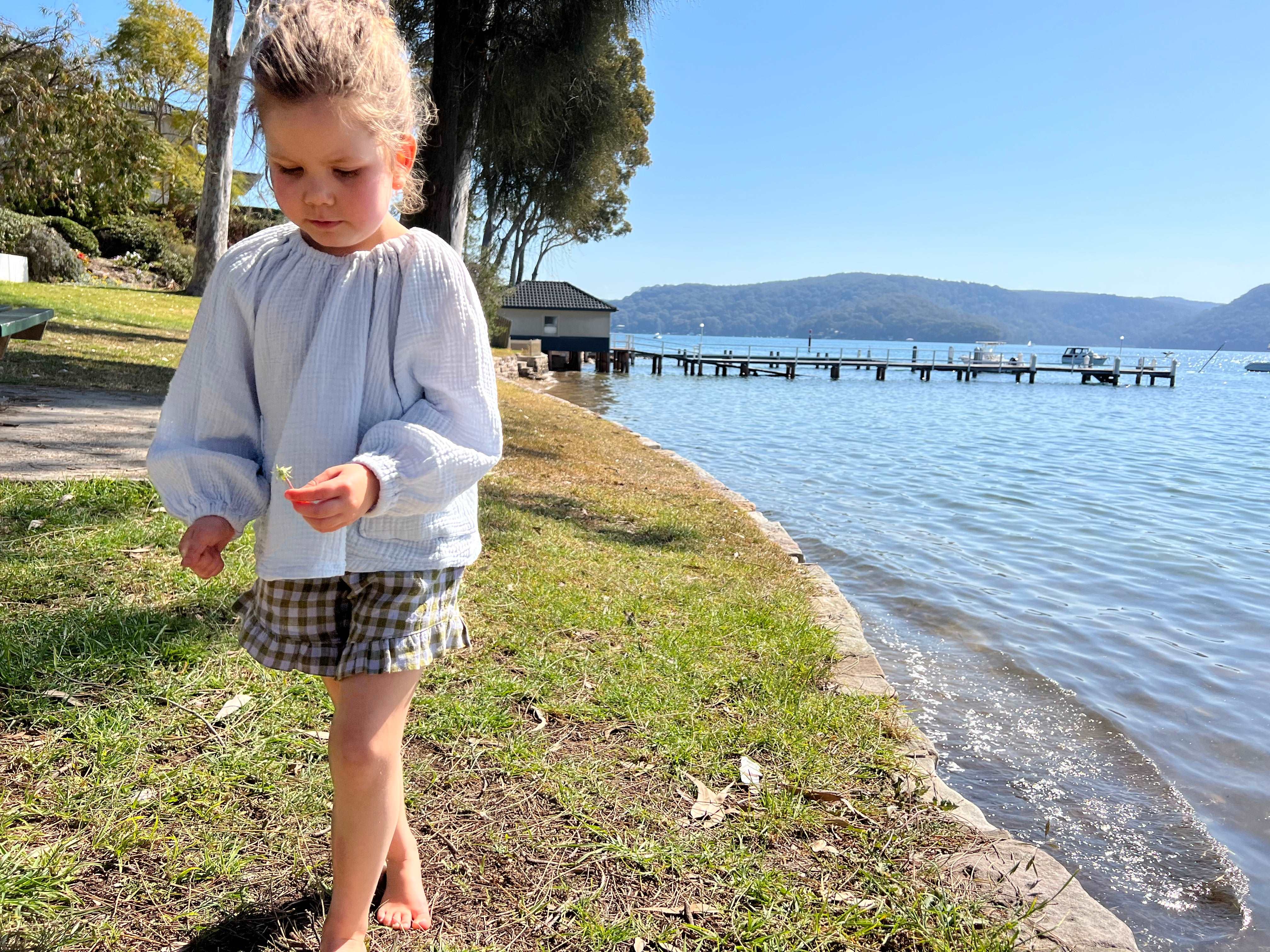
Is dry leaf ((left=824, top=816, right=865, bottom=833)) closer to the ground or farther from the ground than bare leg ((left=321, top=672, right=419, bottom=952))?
closer to the ground

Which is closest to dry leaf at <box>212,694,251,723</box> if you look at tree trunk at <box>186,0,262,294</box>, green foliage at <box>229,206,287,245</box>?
tree trunk at <box>186,0,262,294</box>

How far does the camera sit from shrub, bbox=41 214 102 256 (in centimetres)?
2527

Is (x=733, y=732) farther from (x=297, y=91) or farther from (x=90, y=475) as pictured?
(x=90, y=475)

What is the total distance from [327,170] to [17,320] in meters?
3.82

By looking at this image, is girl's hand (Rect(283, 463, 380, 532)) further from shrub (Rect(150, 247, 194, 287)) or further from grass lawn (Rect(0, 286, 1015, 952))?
shrub (Rect(150, 247, 194, 287))

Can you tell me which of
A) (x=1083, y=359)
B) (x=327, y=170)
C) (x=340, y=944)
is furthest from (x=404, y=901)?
(x=1083, y=359)

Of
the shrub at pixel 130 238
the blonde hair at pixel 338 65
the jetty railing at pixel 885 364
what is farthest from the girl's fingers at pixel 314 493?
the jetty railing at pixel 885 364

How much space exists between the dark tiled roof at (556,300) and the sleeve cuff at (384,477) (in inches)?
1668

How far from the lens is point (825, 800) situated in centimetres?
253

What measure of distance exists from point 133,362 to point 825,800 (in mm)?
9646

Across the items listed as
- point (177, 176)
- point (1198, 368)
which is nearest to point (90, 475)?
point (177, 176)

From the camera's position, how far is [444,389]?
153 cm

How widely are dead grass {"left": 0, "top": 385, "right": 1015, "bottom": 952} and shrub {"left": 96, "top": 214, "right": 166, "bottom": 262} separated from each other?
27734mm

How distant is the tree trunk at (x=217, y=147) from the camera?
54.1 feet
